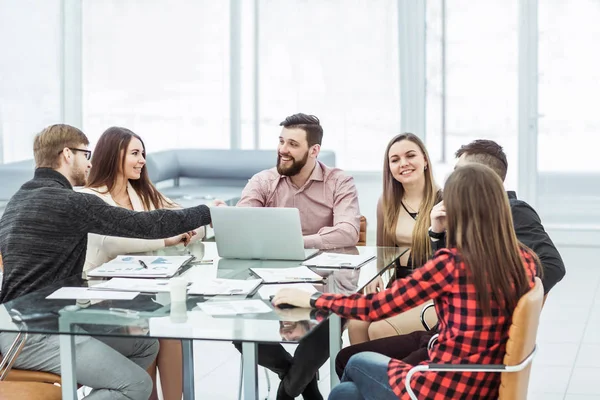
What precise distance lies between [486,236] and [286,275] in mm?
1046

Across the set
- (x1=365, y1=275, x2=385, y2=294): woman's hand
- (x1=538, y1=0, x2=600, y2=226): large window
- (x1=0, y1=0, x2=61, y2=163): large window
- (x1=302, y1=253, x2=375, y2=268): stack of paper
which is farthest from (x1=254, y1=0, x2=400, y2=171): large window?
(x1=365, y1=275, x2=385, y2=294): woman's hand

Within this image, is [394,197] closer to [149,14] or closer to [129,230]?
[129,230]

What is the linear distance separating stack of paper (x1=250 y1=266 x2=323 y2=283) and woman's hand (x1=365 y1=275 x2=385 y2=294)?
18cm

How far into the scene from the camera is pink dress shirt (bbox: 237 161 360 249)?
441 cm

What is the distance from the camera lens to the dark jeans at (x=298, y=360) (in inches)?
146

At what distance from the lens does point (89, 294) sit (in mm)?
3125

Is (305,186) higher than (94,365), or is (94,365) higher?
(305,186)

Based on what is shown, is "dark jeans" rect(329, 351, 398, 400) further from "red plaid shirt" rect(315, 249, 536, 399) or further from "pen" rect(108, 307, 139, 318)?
"pen" rect(108, 307, 139, 318)

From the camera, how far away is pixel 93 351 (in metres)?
3.11

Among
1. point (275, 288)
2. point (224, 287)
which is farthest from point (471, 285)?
point (224, 287)

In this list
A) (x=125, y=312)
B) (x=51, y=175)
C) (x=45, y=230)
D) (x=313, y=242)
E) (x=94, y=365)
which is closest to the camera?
(x=125, y=312)

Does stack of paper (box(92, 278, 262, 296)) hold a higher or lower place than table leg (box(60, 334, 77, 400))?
higher

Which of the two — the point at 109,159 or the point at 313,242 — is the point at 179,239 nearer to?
the point at 109,159

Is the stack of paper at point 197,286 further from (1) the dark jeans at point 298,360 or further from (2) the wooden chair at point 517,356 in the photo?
(2) the wooden chair at point 517,356
